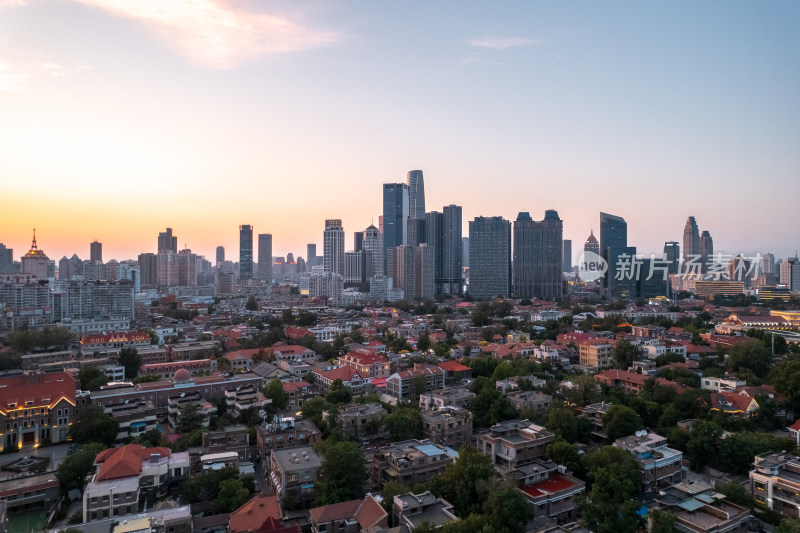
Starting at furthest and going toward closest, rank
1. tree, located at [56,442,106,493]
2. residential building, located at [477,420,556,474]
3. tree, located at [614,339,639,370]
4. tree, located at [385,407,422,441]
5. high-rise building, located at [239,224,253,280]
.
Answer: high-rise building, located at [239,224,253,280]
tree, located at [614,339,639,370]
tree, located at [385,407,422,441]
residential building, located at [477,420,556,474]
tree, located at [56,442,106,493]

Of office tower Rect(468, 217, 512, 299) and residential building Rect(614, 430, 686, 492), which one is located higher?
office tower Rect(468, 217, 512, 299)

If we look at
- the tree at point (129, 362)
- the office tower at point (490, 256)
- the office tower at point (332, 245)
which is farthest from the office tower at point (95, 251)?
the tree at point (129, 362)

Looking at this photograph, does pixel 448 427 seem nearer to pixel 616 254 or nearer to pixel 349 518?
pixel 349 518

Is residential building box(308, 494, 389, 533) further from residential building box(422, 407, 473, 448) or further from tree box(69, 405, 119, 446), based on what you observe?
tree box(69, 405, 119, 446)

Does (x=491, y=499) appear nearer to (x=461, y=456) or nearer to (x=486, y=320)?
(x=461, y=456)

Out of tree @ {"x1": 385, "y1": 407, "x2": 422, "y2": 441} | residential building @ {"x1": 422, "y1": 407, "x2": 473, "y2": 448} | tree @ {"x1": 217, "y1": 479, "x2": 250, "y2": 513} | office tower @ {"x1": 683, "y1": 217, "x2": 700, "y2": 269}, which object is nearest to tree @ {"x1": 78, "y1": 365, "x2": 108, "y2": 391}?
tree @ {"x1": 217, "y1": 479, "x2": 250, "y2": 513}

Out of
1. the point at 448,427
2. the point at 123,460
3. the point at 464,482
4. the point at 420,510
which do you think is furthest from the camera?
the point at 448,427

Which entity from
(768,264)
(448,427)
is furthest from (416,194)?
(448,427)

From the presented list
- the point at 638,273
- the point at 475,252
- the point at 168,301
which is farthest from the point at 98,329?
the point at 638,273
